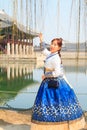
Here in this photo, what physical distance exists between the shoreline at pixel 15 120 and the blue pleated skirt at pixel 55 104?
0.88m

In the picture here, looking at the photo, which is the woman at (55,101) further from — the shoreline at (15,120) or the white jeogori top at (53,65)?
the shoreline at (15,120)

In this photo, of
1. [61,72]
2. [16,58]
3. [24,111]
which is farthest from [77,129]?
[16,58]

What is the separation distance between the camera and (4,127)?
→ 4891mm

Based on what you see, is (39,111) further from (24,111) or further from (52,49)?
(24,111)

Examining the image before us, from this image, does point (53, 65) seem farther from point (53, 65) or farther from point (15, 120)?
point (15, 120)

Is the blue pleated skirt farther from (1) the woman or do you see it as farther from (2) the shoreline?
(2) the shoreline

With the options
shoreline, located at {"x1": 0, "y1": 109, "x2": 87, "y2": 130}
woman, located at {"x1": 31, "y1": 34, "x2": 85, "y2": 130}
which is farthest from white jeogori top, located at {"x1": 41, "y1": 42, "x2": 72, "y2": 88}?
shoreline, located at {"x1": 0, "y1": 109, "x2": 87, "y2": 130}

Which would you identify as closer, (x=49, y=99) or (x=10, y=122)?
(x=49, y=99)

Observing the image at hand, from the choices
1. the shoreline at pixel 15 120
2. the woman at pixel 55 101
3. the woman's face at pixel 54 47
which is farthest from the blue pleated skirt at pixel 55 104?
the shoreline at pixel 15 120

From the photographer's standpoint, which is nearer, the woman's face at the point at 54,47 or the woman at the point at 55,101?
the woman at the point at 55,101

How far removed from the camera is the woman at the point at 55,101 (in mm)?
3947

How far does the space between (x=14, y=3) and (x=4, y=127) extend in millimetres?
1832

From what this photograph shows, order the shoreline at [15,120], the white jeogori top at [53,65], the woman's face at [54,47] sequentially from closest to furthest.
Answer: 1. the white jeogori top at [53,65]
2. the woman's face at [54,47]
3. the shoreline at [15,120]

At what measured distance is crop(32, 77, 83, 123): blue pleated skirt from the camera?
3947mm
